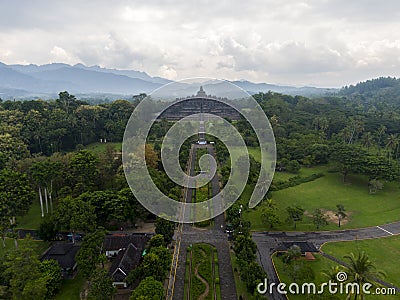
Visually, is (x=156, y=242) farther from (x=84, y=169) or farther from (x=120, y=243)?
(x=84, y=169)

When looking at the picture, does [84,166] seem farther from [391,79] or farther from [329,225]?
[391,79]

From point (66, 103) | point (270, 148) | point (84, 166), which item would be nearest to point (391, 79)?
point (270, 148)

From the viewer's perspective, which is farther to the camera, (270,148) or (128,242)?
(270,148)

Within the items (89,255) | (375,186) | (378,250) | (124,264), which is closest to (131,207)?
(124,264)

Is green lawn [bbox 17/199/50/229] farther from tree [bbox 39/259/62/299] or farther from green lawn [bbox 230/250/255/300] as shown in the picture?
green lawn [bbox 230/250/255/300]

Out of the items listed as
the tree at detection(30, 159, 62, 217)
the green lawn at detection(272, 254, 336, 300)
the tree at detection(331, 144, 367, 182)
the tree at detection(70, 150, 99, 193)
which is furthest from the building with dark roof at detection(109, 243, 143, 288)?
the tree at detection(331, 144, 367, 182)

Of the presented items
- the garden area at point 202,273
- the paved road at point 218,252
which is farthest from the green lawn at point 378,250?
the garden area at point 202,273
